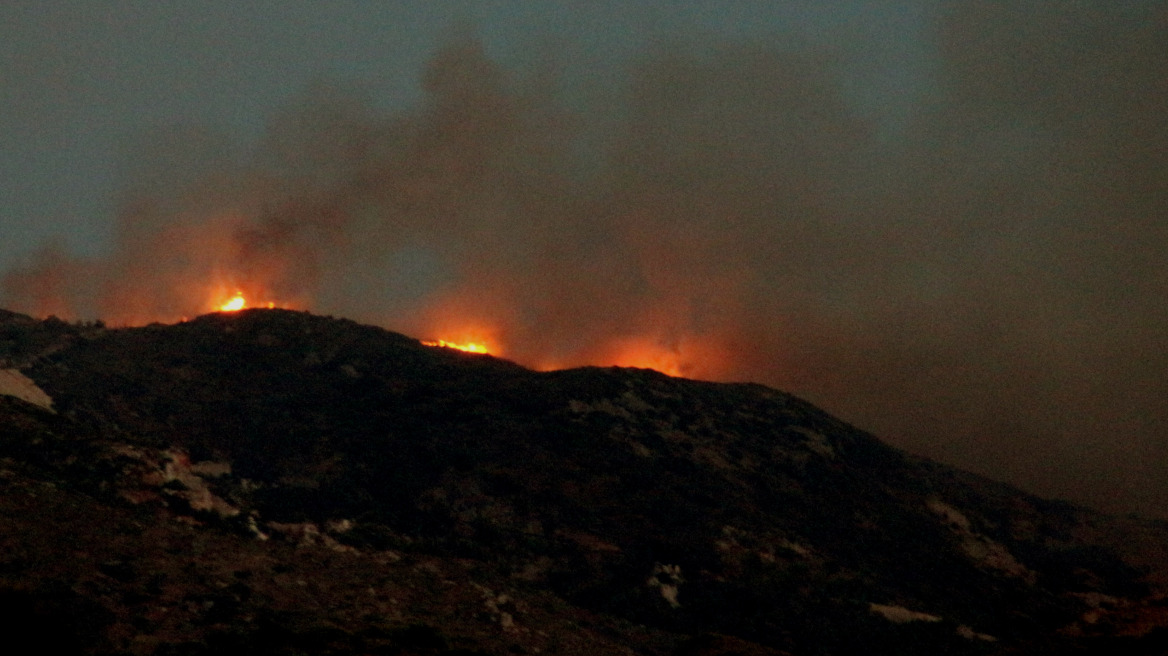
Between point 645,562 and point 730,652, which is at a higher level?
point 645,562

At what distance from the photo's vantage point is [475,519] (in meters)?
64.3

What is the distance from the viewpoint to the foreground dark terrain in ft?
128

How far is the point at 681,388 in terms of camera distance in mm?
92750

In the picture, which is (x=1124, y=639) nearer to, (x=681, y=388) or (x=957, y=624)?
(x=957, y=624)

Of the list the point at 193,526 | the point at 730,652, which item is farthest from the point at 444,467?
the point at 730,652

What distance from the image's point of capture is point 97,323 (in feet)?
331

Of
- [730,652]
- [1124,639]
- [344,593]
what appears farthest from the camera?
[1124,639]

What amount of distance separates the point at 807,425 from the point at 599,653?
52169mm

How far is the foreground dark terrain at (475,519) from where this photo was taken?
128 feet

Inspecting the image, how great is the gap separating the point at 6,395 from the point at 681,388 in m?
53.5

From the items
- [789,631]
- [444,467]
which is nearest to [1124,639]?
[789,631]

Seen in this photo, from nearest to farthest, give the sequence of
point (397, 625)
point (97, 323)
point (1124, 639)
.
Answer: point (397, 625) → point (1124, 639) → point (97, 323)

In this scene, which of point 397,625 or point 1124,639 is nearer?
point 397,625

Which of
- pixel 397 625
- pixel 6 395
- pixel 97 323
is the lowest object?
pixel 397 625
